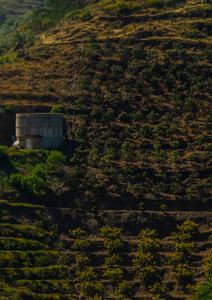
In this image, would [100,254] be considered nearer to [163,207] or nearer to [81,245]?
[81,245]

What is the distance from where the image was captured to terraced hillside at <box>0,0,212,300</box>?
59.0 metres

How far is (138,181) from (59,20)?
218 ft

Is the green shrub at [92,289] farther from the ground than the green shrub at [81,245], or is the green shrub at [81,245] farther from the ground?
the green shrub at [81,245]

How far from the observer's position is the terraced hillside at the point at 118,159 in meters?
59.0

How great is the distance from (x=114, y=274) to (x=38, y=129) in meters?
31.0

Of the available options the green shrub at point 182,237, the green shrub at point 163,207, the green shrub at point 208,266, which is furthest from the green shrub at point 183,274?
the green shrub at point 163,207

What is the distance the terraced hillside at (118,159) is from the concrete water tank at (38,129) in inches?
117

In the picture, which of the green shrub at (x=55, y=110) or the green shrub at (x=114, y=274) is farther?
the green shrub at (x=55, y=110)

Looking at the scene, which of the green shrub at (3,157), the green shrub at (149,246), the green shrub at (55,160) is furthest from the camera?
the green shrub at (55,160)

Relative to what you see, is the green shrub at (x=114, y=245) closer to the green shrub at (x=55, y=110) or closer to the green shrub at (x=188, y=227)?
the green shrub at (x=188, y=227)

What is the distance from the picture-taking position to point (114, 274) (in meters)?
58.1

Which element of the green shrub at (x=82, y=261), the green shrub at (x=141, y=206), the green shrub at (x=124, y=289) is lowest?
the green shrub at (x=124, y=289)

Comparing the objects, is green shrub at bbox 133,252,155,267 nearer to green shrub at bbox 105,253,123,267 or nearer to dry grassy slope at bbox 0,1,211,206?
green shrub at bbox 105,253,123,267

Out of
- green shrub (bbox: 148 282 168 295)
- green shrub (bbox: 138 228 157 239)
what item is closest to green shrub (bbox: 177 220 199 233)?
green shrub (bbox: 138 228 157 239)
